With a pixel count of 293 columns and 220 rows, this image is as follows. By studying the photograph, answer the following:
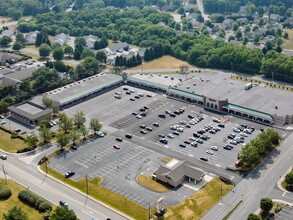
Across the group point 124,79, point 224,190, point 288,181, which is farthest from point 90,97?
Answer: point 288,181

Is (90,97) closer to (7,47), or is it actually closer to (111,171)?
(111,171)

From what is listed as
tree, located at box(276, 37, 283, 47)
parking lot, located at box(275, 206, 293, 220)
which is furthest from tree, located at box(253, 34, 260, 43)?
parking lot, located at box(275, 206, 293, 220)

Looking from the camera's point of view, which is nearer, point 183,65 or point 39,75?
point 39,75

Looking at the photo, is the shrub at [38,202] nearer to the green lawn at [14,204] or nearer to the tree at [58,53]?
the green lawn at [14,204]

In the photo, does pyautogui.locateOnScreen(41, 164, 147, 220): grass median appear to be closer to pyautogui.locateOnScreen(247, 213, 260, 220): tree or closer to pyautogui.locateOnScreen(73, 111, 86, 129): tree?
pyautogui.locateOnScreen(247, 213, 260, 220): tree

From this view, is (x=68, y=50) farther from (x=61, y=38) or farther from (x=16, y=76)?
(x=16, y=76)

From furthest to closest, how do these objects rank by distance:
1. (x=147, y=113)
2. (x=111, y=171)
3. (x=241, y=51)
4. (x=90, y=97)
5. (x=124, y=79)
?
(x=241, y=51), (x=124, y=79), (x=90, y=97), (x=147, y=113), (x=111, y=171)
